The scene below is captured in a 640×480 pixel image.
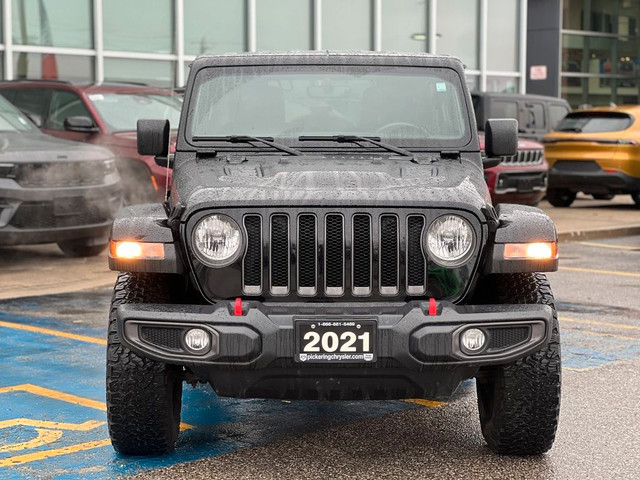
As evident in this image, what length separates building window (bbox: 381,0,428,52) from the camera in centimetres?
2194

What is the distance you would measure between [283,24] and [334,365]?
16.1 meters

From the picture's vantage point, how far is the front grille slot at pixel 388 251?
16.3 ft

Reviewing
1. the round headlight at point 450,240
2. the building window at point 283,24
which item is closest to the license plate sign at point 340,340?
the round headlight at point 450,240

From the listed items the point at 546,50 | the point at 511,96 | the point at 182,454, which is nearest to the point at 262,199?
the point at 182,454

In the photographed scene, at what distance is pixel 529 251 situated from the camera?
5102 mm

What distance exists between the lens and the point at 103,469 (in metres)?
5.10

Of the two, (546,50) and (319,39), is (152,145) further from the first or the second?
(546,50)

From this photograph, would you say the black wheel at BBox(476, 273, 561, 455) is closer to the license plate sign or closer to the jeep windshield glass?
the license plate sign

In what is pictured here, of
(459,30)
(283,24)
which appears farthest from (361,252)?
(459,30)

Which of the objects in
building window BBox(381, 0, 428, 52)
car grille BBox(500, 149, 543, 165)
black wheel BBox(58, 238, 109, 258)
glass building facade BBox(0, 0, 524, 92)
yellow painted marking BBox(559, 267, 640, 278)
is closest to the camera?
yellow painted marking BBox(559, 267, 640, 278)

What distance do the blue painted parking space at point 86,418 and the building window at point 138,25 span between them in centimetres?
1137

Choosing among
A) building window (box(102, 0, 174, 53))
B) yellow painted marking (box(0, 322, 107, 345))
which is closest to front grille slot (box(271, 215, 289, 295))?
yellow painted marking (box(0, 322, 107, 345))

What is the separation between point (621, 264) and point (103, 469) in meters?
8.85

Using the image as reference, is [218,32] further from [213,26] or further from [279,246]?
[279,246]
